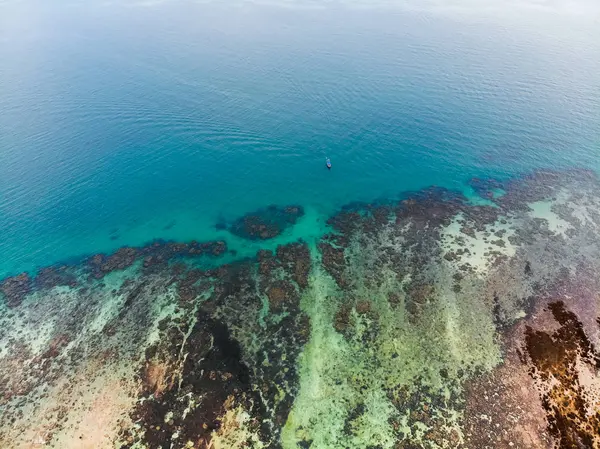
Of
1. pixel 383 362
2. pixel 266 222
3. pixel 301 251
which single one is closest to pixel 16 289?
pixel 266 222

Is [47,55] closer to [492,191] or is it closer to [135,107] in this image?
[135,107]

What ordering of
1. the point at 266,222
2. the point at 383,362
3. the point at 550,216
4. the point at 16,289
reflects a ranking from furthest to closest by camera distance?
1. the point at 266,222
2. the point at 550,216
3. the point at 16,289
4. the point at 383,362

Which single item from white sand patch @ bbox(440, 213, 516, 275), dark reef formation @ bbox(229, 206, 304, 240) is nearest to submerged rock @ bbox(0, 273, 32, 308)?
dark reef formation @ bbox(229, 206, 304, 240)

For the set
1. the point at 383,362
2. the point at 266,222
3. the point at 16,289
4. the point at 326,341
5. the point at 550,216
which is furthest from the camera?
the point at 266,222

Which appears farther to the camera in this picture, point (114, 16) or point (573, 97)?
point (114, 16)

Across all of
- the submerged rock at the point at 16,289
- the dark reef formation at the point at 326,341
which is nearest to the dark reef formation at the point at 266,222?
the dark reef formation at the point at 326,341

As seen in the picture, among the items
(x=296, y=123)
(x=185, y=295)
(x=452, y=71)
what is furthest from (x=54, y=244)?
(x=452, y=71)

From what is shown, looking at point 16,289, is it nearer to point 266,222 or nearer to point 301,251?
point 266,222
